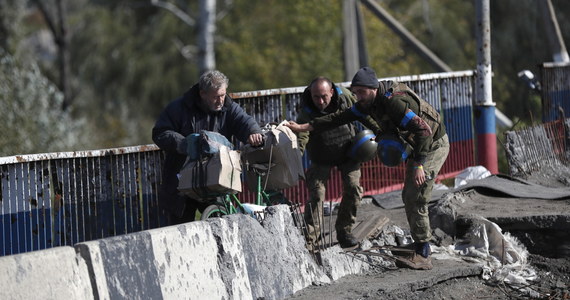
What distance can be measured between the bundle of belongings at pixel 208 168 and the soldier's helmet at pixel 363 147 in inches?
58.2

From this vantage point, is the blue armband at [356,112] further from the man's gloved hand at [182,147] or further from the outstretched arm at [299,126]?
the man's gloved hand at [182,147]

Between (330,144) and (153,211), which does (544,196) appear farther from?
(153,211)

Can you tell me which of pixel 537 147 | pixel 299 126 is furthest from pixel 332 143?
pixel 537 147

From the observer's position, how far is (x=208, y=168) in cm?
858

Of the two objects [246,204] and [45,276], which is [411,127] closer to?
[246,204]

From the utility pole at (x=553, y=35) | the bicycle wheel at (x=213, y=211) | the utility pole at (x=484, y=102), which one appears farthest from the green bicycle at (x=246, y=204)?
the utility pole at (x=553, y=35)

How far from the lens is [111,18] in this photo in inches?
2088

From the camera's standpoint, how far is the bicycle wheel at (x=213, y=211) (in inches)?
341

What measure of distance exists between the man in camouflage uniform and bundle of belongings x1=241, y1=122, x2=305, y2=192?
0.68 feet

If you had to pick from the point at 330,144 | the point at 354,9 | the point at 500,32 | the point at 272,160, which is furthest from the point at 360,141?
the point at 500,32

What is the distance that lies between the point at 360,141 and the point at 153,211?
7.06 ft

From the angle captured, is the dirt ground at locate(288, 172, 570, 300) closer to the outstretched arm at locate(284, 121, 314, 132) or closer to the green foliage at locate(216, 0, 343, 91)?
the outstretched arm at locate(284, 121, 314, 132)

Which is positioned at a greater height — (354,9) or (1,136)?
(354,9)

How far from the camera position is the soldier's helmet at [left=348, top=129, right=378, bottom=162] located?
978 centimetres
